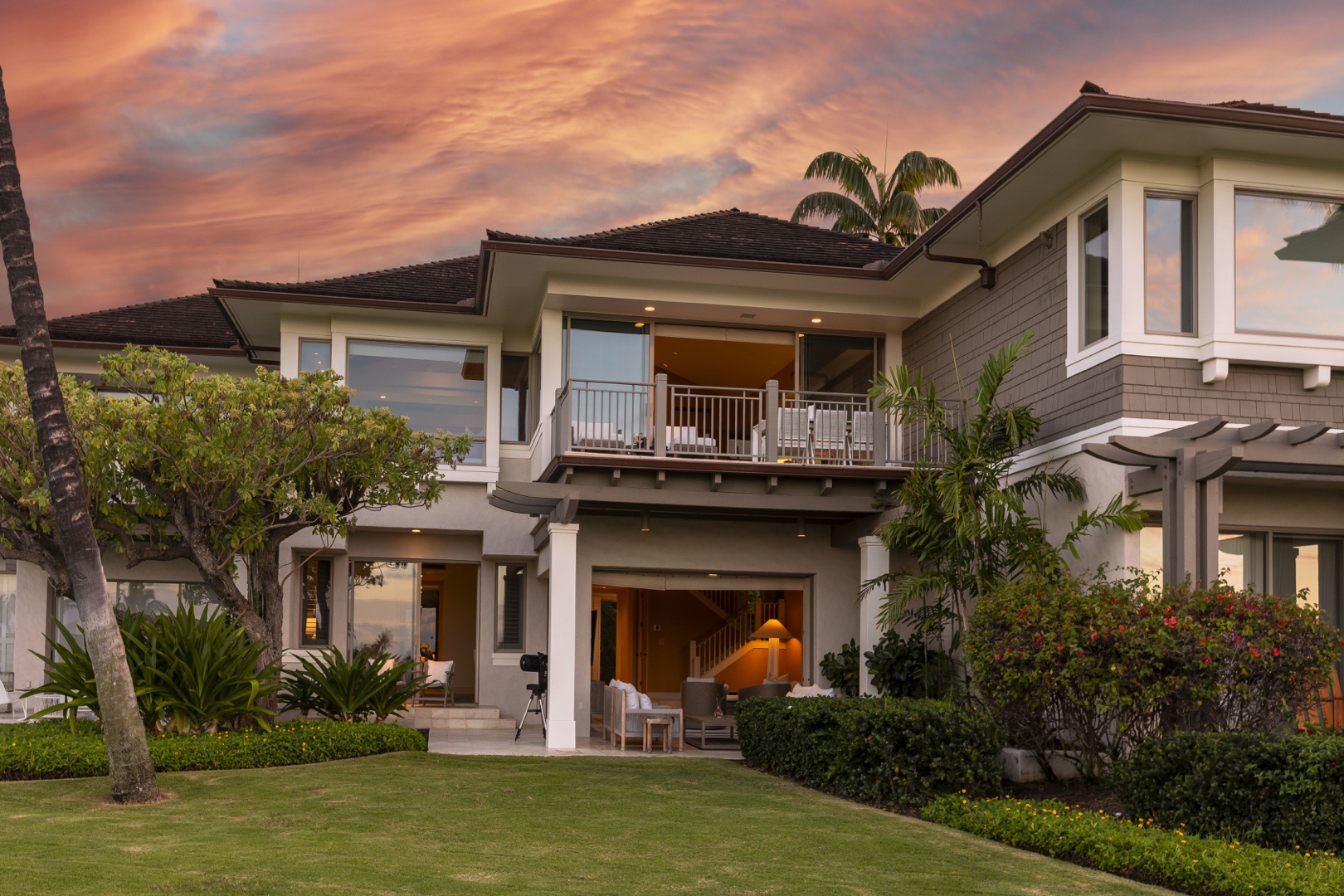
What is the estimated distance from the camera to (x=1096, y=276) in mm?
11641

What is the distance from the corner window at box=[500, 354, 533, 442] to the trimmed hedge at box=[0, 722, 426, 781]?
5.92 metres

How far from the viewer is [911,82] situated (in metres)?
20.1

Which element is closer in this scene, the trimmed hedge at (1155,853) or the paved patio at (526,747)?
the trimmed hedge at (1155,853)

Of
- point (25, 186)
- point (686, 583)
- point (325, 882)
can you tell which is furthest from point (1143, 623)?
point (25, 186)

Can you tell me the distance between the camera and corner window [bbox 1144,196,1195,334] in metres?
11.1

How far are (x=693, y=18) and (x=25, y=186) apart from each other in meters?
12.3

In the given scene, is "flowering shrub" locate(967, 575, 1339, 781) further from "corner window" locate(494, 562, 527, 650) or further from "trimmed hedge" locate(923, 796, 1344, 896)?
"corner window" locate(494, 562, 527, 650)

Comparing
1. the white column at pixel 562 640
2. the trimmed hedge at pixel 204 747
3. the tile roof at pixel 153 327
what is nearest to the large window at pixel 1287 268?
the white column at pixel 562 640

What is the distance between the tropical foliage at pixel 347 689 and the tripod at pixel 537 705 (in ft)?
6.10

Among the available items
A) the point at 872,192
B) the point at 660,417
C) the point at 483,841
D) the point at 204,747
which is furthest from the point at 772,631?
the point at 483,841

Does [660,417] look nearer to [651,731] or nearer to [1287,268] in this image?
[651,731]

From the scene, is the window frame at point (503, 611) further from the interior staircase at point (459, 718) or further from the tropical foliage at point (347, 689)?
the tropical foliage at point (347, 689)

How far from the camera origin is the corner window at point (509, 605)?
697 inches

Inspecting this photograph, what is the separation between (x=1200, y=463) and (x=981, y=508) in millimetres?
2428
